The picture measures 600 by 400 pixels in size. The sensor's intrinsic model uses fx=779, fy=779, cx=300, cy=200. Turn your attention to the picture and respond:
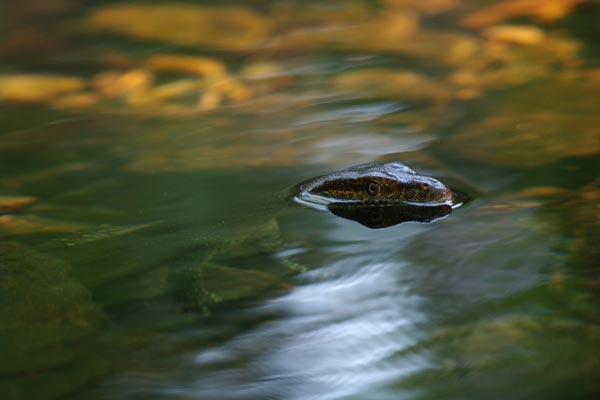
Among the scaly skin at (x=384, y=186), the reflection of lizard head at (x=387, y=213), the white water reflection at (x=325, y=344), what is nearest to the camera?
the white water reflection at (x=325, y=344)

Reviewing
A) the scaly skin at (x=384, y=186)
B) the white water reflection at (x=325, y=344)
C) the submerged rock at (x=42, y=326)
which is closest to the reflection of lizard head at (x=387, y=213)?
the scaly skin at (x=384, y=186)

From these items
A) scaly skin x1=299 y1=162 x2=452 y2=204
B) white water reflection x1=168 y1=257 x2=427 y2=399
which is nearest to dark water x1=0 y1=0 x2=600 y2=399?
white water reflection x1=168 y1=257 x2=427 y2=399

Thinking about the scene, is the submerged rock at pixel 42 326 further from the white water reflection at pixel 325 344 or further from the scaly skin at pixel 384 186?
the scaly skin at pixel 384 186

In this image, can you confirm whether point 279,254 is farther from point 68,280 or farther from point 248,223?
point 68,280

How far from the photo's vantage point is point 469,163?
4.11 metres

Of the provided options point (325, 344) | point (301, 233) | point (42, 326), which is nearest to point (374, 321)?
point (325, 344)

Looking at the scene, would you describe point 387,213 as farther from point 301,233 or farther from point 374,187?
point 301,233

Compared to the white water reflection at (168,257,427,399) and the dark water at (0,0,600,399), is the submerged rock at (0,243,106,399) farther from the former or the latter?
the white water reflection at (168,257,427,399)

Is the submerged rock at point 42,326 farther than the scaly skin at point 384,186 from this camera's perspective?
No

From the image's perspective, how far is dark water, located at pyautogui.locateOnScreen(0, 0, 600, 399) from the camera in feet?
8.16

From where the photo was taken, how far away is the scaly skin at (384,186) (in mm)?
3627

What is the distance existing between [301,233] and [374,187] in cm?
44

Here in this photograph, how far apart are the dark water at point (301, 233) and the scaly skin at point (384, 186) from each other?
0.17 m

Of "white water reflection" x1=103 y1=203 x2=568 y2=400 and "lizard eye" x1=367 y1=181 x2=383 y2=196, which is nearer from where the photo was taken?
"white water reflection" x1=103 y1=203 x2=568 y2=400
